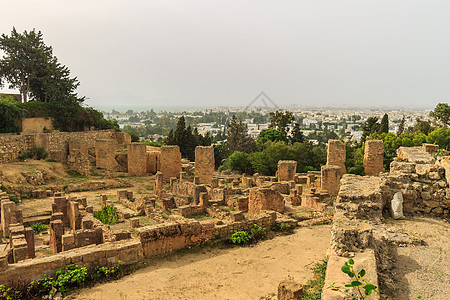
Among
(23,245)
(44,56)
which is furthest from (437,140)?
(44,56)

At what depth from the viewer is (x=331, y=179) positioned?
55.1 ft

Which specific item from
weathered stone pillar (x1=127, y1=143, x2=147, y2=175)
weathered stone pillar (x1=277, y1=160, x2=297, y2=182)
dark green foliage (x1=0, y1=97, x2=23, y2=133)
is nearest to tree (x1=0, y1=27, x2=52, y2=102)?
dark green foliage (x1=0, y1=97, x2=23, y2=133)

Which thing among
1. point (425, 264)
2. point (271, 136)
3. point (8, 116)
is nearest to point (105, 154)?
point (8, 116)

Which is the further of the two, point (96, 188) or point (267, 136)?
point (267, 136)

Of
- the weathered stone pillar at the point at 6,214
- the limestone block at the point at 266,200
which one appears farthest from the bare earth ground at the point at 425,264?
the weathered stone pillar at the point at 6,214

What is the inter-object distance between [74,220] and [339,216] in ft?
27.4

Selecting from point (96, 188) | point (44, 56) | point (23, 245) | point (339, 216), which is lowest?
point (96, 188)

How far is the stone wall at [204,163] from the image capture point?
1945 cm

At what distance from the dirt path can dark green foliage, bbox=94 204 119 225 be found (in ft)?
14.8

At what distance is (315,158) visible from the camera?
29719 millimetres

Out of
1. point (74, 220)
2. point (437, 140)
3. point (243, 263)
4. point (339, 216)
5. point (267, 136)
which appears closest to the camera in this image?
point (339, 216)

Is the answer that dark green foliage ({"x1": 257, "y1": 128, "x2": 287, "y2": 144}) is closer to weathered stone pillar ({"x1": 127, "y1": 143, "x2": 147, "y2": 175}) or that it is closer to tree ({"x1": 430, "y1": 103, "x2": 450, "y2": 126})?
tree ({"x1": 430, "y1": 103, "x2": 450, "y2": 126})

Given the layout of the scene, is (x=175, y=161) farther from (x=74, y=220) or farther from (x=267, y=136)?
(x=267, y=136)

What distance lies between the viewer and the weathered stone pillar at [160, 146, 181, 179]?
2177 cm
